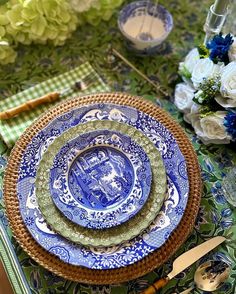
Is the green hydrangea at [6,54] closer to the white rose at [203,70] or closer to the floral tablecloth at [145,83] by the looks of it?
the floral tablecloth at [145,83]

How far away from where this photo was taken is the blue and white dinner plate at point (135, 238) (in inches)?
31.7

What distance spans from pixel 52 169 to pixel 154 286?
28 cm

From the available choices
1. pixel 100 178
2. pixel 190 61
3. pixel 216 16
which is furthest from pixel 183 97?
pixel 100 178

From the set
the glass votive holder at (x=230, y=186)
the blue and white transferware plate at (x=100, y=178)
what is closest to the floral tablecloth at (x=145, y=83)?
the glass votive holder at (x=230, y=186)

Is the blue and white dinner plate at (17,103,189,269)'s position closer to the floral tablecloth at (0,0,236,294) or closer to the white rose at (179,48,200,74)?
the floral tablecloth at (0,0,236,294)

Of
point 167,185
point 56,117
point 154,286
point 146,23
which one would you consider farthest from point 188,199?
point 146,23

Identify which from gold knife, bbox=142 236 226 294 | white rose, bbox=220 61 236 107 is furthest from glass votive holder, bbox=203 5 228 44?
gold knife, bbox=142 236 226 294

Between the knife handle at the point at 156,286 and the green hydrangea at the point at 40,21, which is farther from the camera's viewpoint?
the green hydrangea at the point at 40,21

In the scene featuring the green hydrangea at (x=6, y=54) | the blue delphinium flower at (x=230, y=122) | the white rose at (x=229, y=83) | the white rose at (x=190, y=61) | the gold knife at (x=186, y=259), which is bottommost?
the gold knife at (x=186, y=259)

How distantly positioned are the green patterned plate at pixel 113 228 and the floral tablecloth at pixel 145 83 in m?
0.10

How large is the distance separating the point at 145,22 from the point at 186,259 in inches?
23.6

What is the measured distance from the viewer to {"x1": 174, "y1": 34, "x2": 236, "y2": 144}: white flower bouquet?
946 mm

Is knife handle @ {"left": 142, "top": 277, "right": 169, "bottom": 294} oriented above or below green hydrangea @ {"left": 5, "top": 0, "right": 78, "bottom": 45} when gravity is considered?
below

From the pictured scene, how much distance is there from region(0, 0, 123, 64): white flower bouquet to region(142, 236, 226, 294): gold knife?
0.58m
